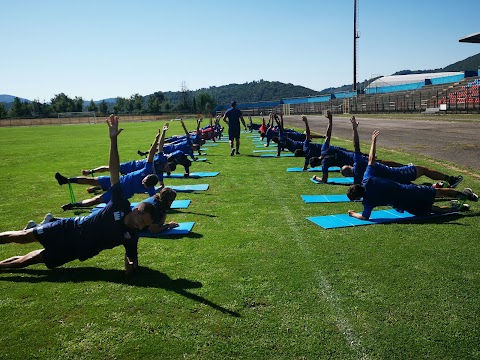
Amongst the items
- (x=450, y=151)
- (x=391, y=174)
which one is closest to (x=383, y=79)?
(x=450, y=151)

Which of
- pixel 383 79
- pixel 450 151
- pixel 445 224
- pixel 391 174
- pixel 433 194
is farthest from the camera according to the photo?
pixel 383 79

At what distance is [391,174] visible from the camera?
7.36 metres

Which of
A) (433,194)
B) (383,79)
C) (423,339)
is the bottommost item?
(423,339)

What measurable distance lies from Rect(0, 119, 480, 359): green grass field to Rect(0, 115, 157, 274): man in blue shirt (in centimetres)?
24

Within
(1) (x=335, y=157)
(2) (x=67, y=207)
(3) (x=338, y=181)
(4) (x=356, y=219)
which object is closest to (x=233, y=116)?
(3) (x=338, y=181)

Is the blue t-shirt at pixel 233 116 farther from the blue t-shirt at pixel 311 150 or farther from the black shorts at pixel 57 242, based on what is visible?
the black shorts at pixel 57 242

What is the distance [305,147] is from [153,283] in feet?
27.7

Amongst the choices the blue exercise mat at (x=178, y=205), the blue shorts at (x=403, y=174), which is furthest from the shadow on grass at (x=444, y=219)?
the blue exercise mat at (x=178, y=205)

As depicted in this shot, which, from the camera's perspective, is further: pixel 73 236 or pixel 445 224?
pixel 445 224

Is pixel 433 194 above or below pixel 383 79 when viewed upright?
below

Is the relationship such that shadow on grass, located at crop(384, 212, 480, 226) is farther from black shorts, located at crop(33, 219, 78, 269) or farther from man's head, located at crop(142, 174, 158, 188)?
black shorts, located at crop(33, 219, 78, 269)

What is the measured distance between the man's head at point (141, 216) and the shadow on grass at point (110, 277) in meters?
0.60

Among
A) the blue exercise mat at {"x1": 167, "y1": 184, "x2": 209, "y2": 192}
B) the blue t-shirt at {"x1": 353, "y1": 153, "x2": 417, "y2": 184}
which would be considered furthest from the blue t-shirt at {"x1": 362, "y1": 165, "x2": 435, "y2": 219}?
the blue exercise mat at {"x1": 167, "y1": 184, "x2": 209, "y2": 192}

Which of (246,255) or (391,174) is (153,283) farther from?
(391,174)
